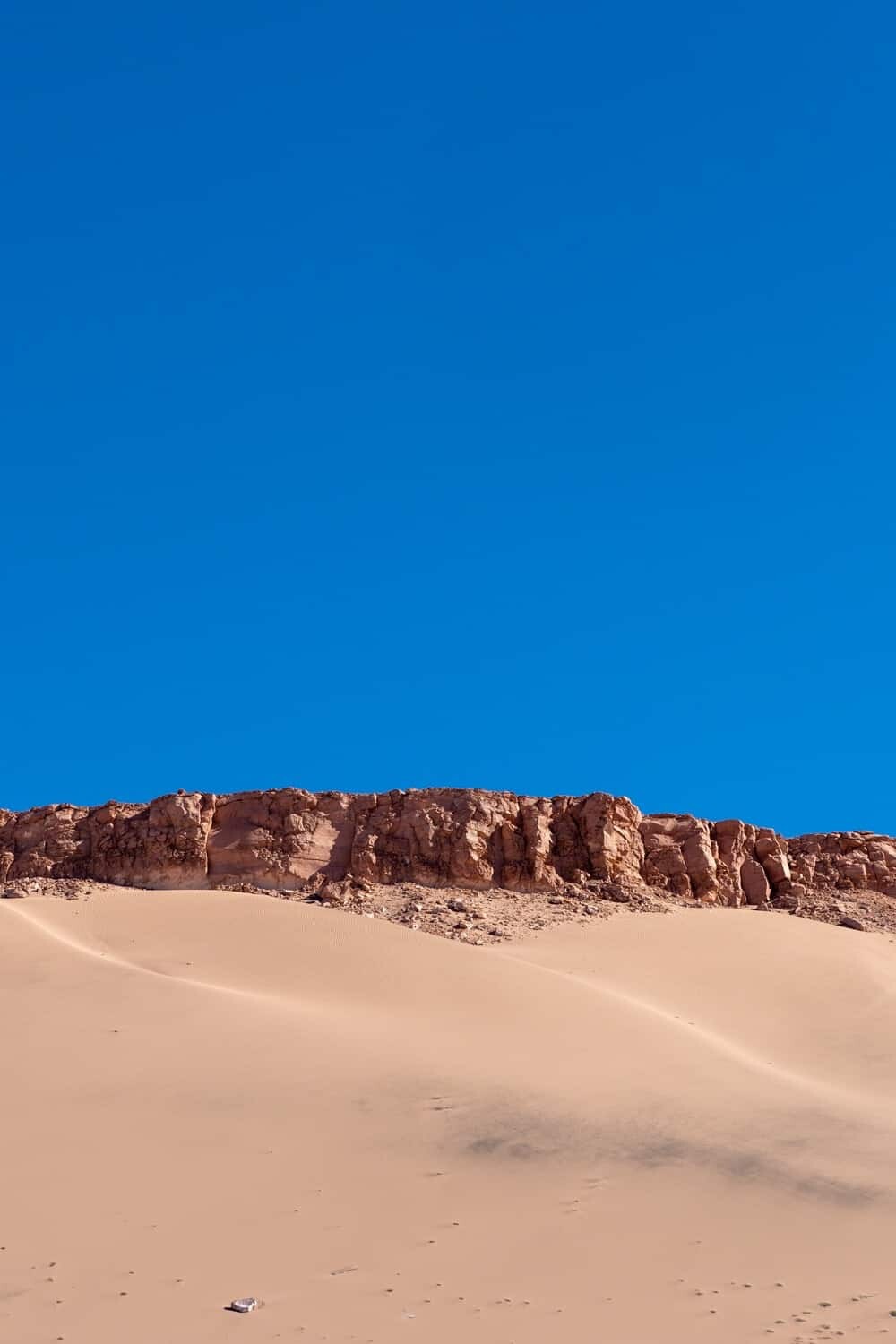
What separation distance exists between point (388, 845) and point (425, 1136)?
12536 mm

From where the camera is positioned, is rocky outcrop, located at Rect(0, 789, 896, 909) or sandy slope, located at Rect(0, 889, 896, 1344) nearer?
sandy slope, located at Rect(0, 889, 896, 1344)

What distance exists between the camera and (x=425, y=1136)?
13297 mm

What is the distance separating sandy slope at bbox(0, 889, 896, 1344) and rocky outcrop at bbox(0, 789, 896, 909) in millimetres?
3379

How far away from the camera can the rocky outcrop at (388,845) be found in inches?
1006

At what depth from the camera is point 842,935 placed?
24.5m

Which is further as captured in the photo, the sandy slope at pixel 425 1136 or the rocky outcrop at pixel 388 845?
the rocky outcrop at pixel 388 845

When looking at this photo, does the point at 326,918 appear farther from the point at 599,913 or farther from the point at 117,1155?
the point at 117,1155

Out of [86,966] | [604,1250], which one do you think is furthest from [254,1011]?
[604,1250]

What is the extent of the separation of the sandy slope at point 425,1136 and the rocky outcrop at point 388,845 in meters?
3.38

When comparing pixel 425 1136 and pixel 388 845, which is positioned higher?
pixel 388 845

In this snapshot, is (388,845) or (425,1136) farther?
(388,845)

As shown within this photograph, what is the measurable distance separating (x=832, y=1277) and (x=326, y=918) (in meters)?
13.0

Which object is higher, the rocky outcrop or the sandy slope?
the rocky outcrop

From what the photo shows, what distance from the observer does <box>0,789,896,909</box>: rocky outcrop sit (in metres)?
25.5
